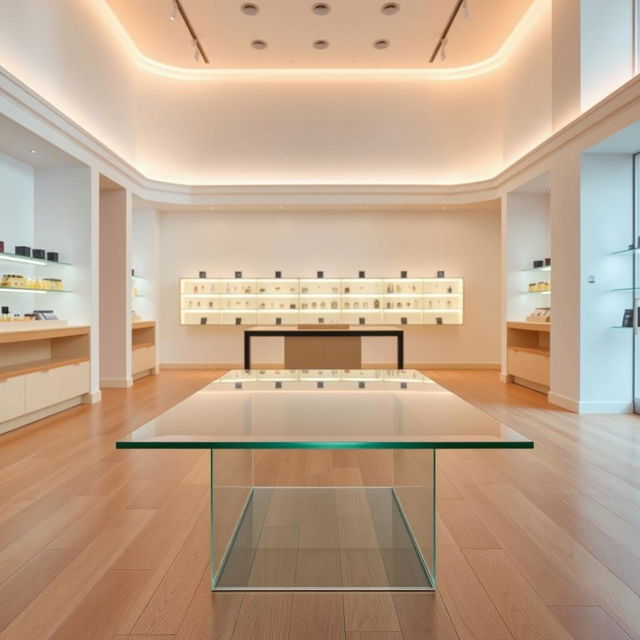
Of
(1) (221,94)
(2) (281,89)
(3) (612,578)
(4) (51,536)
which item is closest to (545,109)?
(2) (281,89)

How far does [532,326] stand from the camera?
25.0 feet

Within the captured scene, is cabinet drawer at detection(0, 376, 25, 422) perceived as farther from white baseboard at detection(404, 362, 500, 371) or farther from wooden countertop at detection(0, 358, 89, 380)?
white baseboard at detection(404, 362, 500, 371)

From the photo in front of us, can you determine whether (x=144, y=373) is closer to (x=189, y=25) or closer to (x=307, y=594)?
(x=189, y=25)

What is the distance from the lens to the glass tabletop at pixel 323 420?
5.47ft

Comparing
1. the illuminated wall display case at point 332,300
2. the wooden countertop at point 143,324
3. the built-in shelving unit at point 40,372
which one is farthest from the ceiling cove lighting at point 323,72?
the built-in shelving unit at point 40,372

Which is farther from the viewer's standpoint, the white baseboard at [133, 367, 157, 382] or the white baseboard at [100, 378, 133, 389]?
the white baseboard at [133, 367, 157, 382]

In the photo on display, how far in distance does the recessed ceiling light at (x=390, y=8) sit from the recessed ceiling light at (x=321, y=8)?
Result: 0.80 metres

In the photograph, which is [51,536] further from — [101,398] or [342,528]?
[101,398]

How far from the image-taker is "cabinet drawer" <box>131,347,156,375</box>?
8712mm

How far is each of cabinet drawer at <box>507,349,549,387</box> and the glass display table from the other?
4394mm

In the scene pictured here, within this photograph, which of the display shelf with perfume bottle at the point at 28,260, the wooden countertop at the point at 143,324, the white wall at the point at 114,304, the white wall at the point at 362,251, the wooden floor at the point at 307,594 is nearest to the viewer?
the wooden floor at the point at 307,594

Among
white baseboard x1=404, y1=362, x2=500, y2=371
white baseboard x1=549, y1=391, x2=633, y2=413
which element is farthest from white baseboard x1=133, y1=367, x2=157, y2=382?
white baseboard x1=549, y1=391, x2=633, y2=413

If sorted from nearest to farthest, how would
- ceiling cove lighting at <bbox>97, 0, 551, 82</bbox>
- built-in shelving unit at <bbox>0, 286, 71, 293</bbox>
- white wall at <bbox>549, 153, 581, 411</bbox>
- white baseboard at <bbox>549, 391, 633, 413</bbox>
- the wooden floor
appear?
the wooden floor < built-in shelving unit at <bbox>0, 286, 71, 293</bbox> < white baseboard at <bbox>549, 391, 633, 413</bbox> < white wall at <bbox>549, 153, 581, 411</bbox> < ceiling cove lighting at <bbox>97, 0, 551, 82</bbox>

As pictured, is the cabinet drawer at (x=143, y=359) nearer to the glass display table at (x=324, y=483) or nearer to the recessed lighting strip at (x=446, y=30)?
the glass display table at (x=324, y=483)
